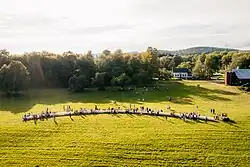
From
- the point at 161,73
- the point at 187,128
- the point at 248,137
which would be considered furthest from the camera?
the point at 161,73

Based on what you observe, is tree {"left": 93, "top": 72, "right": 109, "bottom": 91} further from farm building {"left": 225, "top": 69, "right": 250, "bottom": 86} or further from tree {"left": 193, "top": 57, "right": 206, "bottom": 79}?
tree {"left": 193, "top": 57, "right": 206, "bottom": 79}

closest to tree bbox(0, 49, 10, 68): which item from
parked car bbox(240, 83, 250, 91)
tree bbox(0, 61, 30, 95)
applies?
tree bbox(0, 61, 30, 95)

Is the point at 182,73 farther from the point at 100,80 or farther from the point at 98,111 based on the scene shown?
the point at 98,111

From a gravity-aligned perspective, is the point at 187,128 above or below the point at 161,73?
below

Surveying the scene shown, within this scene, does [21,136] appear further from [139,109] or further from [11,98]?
[11,98]

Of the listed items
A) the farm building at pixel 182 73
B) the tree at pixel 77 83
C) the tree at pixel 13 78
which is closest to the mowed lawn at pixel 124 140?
the tree at pixel 13 78

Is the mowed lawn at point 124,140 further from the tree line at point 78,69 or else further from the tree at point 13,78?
the tree line at point 78,69

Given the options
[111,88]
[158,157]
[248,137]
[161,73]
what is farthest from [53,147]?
[161,73]
